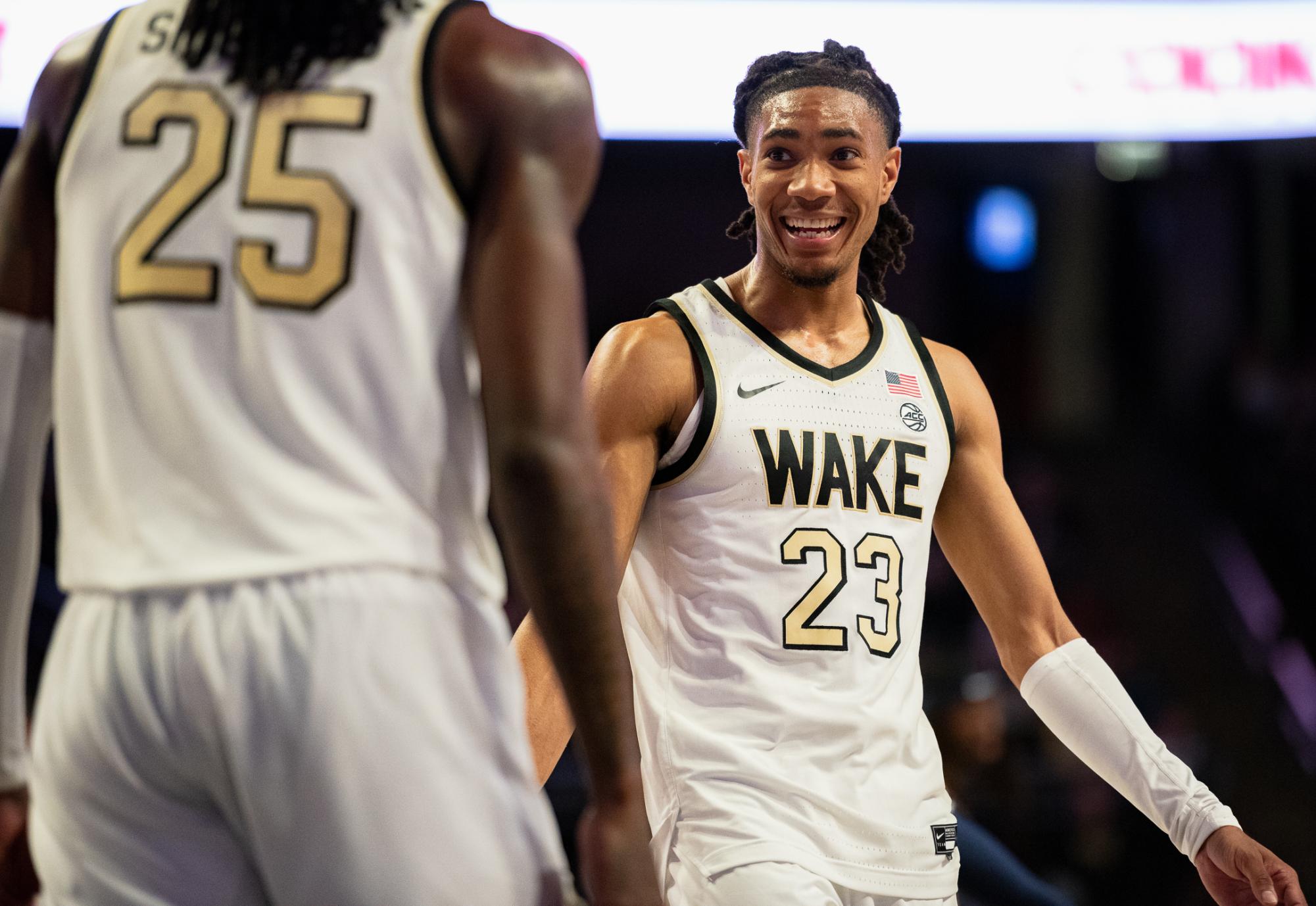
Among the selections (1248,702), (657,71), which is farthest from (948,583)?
(657,71)

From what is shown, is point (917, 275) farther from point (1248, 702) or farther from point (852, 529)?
point (852, 529)

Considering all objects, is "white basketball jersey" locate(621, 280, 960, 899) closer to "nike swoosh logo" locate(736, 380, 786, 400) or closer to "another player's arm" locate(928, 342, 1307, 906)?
"nike swoosh logo" locate(736, 380, 786, 400)

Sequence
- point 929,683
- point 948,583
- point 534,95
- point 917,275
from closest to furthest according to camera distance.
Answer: point 534,95 → point 929,683 → point 948,583 → point 917,275

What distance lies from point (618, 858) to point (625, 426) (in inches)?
57.4

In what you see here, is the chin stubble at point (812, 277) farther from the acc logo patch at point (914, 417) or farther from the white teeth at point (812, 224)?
the acc logo patch at point (914, 417)

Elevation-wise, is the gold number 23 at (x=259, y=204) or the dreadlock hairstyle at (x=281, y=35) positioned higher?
the dreadlock hairstyle at (x=281, y=35)

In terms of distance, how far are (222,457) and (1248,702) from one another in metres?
10.3

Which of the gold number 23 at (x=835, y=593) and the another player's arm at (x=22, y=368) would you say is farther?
the gold number 23 at (x=835, y=593)

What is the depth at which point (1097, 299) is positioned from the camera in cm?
1465

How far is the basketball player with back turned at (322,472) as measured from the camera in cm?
153

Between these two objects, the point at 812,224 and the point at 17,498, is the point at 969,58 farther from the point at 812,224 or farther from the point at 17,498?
the point at 17,498

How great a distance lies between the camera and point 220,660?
1.52 metres

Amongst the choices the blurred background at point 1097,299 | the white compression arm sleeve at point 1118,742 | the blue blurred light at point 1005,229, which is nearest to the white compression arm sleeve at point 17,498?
the white compression arm sleeve at point 1118,742

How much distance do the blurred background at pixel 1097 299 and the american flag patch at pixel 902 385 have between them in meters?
1.01
